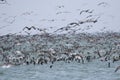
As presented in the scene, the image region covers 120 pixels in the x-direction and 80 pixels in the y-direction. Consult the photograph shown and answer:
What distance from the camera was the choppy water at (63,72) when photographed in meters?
26.9

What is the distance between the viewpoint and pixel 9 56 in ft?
115

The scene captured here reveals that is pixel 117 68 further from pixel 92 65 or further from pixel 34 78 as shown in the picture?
pixel 34 78

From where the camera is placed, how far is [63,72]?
28.9m

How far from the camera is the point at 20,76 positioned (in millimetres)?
27703

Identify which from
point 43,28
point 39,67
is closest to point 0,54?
point 39,67

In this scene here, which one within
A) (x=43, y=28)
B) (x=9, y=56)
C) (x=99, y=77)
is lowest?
(x=99, y=77)

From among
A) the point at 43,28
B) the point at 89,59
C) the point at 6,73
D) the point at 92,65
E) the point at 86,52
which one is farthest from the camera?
the point at 43,28

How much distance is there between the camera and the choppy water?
26.9 meters

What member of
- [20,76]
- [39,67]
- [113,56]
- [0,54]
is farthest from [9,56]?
[113,56]

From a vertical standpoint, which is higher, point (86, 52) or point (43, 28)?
point (43, 28)

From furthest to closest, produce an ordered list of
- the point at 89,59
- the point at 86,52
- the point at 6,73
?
the point at 86,52 < the point at 89,59 < the point at 6,73

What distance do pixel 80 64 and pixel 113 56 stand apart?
13.9 feet

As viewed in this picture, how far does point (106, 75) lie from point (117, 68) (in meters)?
2.26

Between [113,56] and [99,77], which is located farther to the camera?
[113,56]
